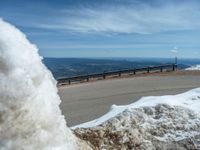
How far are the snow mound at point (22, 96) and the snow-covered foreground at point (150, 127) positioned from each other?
1.74 metres

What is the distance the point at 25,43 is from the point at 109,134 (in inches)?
85.3

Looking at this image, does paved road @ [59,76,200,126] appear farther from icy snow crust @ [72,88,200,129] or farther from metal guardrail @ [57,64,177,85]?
icy snow crust @ [72,88,200,129]

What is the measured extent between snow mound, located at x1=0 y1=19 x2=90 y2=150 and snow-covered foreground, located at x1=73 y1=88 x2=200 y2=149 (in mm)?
1737

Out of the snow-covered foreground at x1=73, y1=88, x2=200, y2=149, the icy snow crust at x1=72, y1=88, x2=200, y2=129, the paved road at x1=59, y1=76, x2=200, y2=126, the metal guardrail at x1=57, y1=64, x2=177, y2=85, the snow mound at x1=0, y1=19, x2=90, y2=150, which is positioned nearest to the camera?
the snow mound at x1=0, y1=19, x2=90, y2=150

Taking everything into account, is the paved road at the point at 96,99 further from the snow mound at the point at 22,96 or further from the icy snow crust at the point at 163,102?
the snow mound at the point at 22,96

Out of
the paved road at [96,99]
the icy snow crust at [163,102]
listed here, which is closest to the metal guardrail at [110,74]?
the paved road at [96,99]

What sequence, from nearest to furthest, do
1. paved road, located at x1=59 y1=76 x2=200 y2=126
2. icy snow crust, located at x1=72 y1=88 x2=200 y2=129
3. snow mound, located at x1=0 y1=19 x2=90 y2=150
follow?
snow mound, located at x1=0 y1=19 x2=90 y2=150, icy snow crust, located at x1=72 y1=88 x2=200 y2=129, paved road, located at x1=59 y1=76 x2=200 y2=126

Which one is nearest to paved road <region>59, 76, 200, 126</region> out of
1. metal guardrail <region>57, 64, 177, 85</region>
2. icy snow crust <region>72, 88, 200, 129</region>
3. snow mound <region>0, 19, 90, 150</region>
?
metal guardrail <region>57, 64, 177, 85</region>

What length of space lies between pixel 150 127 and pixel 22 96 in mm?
2397

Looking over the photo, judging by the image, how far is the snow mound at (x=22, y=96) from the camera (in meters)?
2.29

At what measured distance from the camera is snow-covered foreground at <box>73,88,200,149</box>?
14.2 ft

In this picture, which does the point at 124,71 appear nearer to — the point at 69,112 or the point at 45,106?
the point at 69,112

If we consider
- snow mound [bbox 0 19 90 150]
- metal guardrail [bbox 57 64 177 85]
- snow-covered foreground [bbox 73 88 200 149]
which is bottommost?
metal guardrail [bbox 57 64 177 85]

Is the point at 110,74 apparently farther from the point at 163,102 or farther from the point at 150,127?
the point at 150,127
